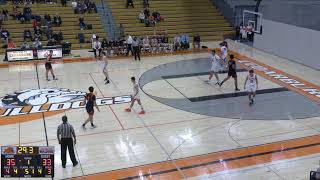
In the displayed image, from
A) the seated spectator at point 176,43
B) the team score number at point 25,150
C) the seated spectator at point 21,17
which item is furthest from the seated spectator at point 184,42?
the team score number at point 25,150

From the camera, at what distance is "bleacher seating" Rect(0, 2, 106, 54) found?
2870 cm

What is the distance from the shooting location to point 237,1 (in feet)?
113

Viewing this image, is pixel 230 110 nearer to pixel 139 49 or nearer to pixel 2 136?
pixel 2 136

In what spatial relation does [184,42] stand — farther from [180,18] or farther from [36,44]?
[36,44]

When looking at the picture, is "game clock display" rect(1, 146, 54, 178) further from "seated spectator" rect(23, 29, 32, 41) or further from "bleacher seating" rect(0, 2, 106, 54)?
"seated spectator" rect(23, 29, 32, 41)

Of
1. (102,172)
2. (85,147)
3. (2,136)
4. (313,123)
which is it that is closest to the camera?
(102,172)

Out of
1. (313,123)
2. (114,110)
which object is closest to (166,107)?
(114,110)

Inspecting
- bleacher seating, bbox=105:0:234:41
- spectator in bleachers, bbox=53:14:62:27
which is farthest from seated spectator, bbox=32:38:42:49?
bleacher seating, bbox=105:0:234:41

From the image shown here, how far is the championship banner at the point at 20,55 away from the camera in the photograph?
25.0 metres

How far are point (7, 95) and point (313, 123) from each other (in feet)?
42.4

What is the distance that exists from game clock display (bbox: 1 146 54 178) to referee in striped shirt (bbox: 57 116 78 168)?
2270mm

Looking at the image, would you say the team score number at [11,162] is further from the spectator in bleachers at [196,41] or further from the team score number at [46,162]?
the spectator in bleachers at [196,41]

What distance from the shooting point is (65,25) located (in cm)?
3009

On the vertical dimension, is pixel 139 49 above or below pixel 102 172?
above
